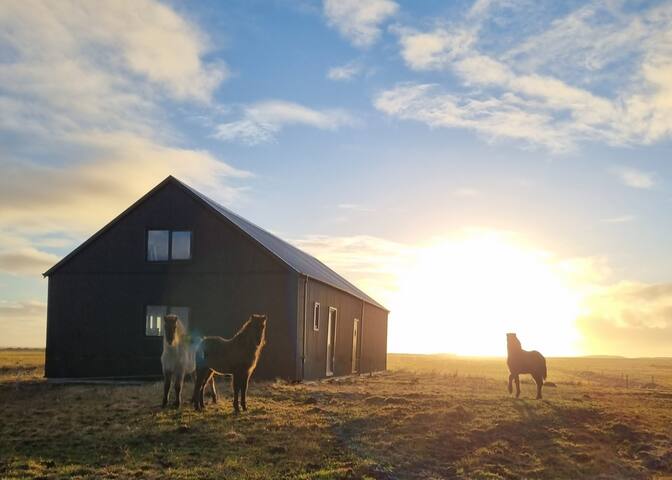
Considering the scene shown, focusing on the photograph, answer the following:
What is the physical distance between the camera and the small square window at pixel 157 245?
29.5 metres

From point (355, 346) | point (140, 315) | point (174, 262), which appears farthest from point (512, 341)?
point (355, 346)

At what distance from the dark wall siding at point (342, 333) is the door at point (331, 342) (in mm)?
474

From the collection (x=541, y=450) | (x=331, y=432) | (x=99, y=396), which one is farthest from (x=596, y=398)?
(x=99, y=396)

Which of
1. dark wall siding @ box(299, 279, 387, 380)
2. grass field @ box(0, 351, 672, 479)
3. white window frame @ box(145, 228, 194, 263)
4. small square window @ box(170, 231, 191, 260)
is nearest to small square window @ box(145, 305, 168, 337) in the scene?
white window frame @ box(145, 228, 194, 263)

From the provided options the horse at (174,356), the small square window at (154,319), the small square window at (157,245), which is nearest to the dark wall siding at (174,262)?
Result: the small square window at (157,245)

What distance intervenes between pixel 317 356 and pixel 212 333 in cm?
502

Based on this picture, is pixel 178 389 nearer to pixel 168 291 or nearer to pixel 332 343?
pixel 168 291

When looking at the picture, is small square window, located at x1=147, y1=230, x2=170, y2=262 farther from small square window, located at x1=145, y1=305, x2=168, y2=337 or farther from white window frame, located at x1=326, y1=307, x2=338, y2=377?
white window frame, located at x1=326, y1=307, x2=338, y2=377

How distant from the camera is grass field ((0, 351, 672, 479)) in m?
12.0

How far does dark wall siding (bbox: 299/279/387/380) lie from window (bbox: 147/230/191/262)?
5.35 meters

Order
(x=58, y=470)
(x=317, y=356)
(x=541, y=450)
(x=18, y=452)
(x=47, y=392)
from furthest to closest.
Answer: (x=317, y=356), (x=47, y=392), (x=541, y=450), (x=18, y=452), (x=58, y=470)

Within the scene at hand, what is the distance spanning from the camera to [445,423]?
53.8 feet

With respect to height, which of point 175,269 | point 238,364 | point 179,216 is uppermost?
point 179,216

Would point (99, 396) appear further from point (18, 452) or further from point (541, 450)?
point (541, 450)
